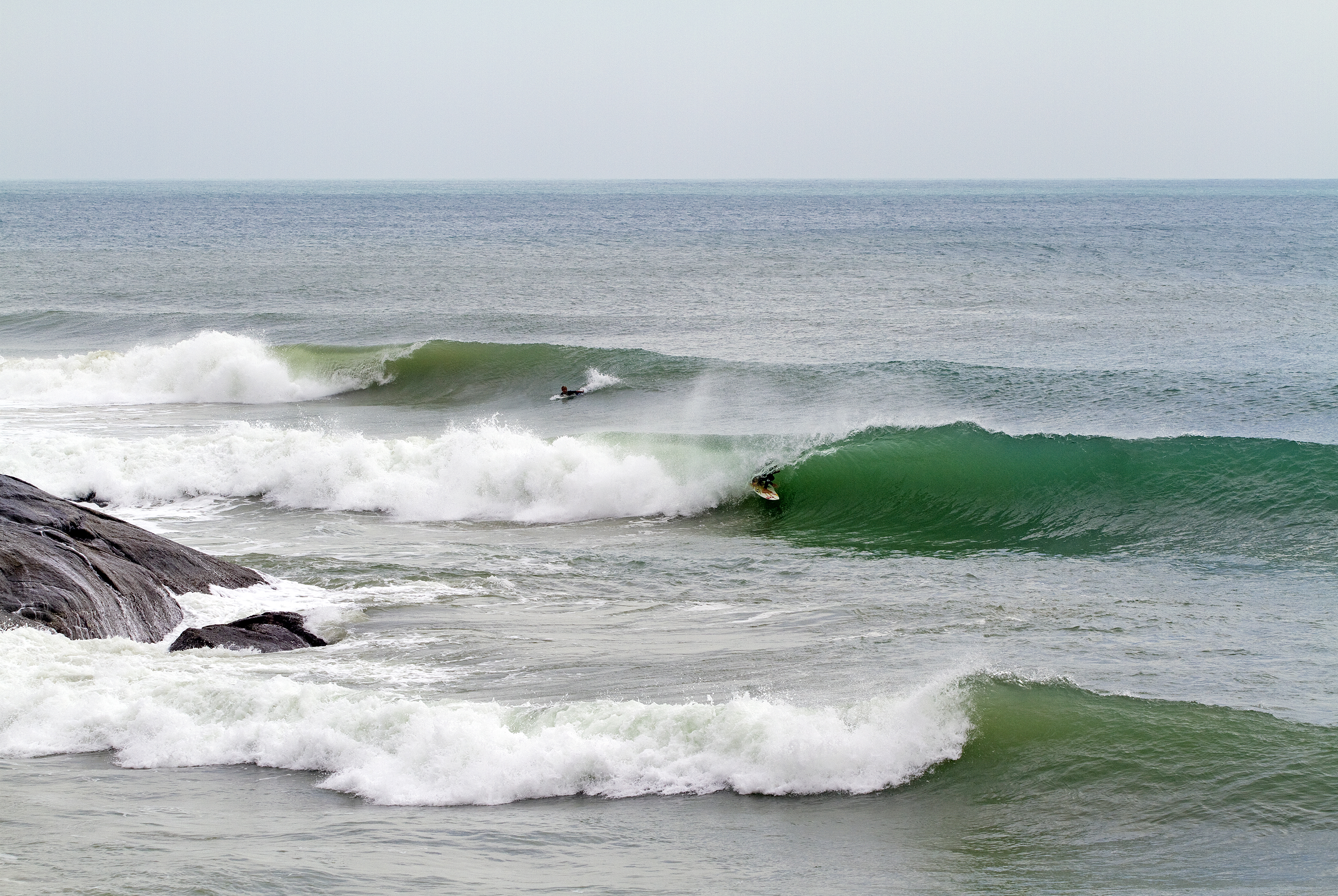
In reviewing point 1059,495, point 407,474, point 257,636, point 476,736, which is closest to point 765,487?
point 1059,495

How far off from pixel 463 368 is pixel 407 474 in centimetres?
973

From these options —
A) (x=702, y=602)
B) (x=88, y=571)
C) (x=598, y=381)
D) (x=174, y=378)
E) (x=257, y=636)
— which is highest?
(x=598, y=381)

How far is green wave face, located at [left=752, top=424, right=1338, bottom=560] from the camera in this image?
1413cm

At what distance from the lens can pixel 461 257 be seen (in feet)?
177

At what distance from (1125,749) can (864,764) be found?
1684mm

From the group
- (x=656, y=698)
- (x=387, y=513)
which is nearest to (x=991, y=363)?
(x=387, y=513)

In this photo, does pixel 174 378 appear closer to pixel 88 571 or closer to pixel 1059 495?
pixel 88 571

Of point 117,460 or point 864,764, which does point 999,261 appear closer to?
point 117,460

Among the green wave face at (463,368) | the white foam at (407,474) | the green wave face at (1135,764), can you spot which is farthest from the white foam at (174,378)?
the green wave face at (1135,764)

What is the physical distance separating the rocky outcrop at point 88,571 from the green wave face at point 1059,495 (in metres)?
7.32

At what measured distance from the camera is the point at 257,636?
982 cm

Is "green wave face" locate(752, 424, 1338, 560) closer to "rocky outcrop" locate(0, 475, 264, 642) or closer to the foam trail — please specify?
"rocky outcrop" locate(0, 475, 264, 642)

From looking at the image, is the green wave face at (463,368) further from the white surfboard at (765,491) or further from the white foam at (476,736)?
the white foam at (476,736)

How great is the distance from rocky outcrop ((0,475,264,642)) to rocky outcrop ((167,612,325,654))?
45 cm
